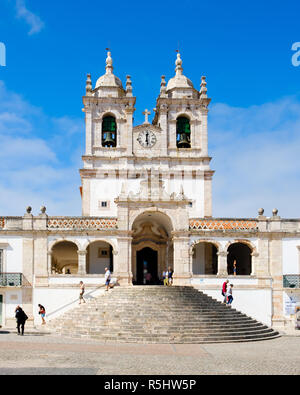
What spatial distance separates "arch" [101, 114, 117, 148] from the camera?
1396 inches

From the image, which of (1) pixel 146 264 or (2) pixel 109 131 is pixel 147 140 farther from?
(1) pixel 146 264

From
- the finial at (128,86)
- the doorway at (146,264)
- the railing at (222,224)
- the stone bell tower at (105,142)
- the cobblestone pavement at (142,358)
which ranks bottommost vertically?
the cobblestone pavement at (142,358)

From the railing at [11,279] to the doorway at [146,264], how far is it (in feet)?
23.8

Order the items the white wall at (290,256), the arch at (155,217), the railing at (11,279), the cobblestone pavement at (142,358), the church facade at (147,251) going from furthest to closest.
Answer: the white wall at (290,256)
the arch at (155,217)
the church facade at (147,251)
the railing at (11,279)
the cobblestone pavement at (142,358)

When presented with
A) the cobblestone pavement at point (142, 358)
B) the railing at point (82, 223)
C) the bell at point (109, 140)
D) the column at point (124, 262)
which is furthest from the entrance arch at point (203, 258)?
the cobblestone pavement at point (142, 358)

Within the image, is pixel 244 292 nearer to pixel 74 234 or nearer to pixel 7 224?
pixel 74 234

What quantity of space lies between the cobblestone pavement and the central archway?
1067 cm

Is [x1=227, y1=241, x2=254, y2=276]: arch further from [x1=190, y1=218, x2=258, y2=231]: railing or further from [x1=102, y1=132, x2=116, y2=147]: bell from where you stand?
[x1=102, y1=132, x2=116, y2=147]: bell

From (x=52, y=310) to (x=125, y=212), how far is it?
20.9 ft

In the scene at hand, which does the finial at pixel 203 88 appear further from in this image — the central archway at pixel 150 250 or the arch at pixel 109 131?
the central archway at pixel 150 250

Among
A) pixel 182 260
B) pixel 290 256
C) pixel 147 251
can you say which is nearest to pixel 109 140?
pixel 147 251

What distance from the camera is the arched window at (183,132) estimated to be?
36000 mm

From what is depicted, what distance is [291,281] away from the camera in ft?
94.6

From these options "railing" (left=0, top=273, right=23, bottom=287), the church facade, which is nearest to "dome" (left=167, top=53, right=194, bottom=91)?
the church facade
